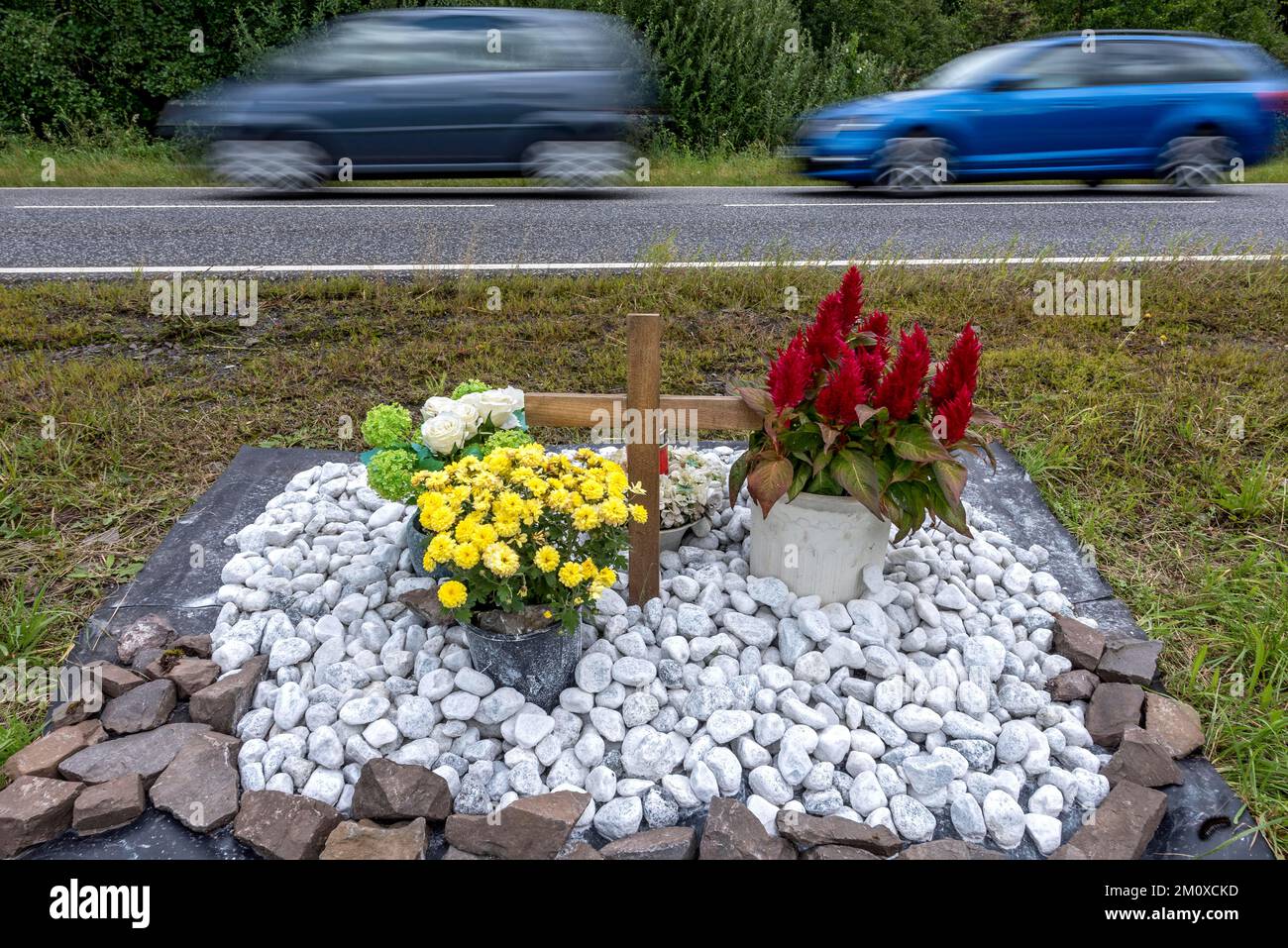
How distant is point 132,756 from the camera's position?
2326 mm

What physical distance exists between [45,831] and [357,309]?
3.17m

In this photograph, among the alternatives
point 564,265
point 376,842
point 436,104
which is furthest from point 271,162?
point 376,842

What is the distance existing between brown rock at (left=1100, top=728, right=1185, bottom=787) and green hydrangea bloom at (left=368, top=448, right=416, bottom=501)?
6.99ft

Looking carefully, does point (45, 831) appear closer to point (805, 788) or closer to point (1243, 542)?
point (805, 788)

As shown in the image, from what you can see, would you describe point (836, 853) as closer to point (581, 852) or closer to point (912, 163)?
point (581, 852)

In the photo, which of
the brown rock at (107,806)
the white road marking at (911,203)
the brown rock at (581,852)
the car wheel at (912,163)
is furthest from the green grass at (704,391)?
the car wheel at (912,163)

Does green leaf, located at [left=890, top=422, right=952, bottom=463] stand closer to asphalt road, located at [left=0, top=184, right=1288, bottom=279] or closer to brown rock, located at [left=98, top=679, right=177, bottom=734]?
brown rock, located at [left=98, top=679, right=177, bottom=734]

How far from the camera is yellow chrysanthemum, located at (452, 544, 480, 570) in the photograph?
2.19 m

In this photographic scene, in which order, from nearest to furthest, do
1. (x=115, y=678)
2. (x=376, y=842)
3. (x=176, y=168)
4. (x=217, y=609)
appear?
(x=376, y=842), (x=115, y=678), (x=217, y=609), (x=176, y=168)

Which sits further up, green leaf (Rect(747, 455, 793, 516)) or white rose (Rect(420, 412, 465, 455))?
white rose (Rect(420, 412, 465, 455))

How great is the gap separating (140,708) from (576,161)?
6954 millimetres

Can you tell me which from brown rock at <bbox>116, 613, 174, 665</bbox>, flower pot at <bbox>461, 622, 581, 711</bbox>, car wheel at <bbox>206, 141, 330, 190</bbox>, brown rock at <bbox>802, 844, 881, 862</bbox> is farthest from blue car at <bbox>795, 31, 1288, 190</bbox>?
brown rock at <bbox>802, 844, 881, 862</bbox>

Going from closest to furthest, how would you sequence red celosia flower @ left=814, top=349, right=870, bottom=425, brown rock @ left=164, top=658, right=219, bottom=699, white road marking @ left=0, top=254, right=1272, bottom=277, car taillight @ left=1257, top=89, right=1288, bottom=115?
red celosia flower @ left=814, top=349, right=870, bottom=425, brown rock @ left=164, top=658, right=219, bottom=699, white road marking @ left=0, top=254, right=1272, bottom=277, car taillight @ left=1257, top=89, right=1288, bottom=115
